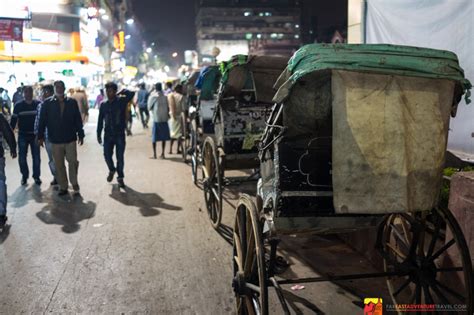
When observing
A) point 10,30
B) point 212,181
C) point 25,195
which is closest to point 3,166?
point 25,195

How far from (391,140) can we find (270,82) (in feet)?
10.5

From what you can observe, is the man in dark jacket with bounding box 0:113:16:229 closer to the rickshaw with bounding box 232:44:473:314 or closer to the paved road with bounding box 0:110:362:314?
the paved road with bounding box 0:110:362:314

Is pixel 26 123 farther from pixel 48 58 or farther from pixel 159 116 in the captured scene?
pixel 48 58

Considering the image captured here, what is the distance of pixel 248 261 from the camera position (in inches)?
137

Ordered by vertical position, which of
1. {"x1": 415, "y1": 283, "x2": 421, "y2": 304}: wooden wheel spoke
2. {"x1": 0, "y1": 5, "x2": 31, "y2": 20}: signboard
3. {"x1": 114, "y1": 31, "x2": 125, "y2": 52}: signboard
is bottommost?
{"x1": 415, "y1": 283, "x2": 421, "y2": 304}: wooden wheel spoke

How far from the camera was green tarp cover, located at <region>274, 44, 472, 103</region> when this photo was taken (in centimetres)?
283

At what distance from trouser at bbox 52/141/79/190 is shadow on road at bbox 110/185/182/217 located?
840 mm

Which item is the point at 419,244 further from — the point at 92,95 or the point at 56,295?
the point at 92,95

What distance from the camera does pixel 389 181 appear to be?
9.43ft

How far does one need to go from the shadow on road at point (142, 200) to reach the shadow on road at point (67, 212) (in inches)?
23.2

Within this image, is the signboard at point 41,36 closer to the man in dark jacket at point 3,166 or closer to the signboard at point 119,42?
the man in dark jacket at point 3,166

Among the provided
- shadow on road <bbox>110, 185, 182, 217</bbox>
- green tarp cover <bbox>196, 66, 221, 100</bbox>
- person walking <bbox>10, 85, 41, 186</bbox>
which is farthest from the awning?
green tarp cover <bbox>196, 66, 221, 100</bbox>

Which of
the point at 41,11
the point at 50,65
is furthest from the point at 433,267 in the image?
the point at 41,11

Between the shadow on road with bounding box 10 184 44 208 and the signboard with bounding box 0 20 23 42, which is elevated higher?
the signboard with bounding box 0 20 23 42
